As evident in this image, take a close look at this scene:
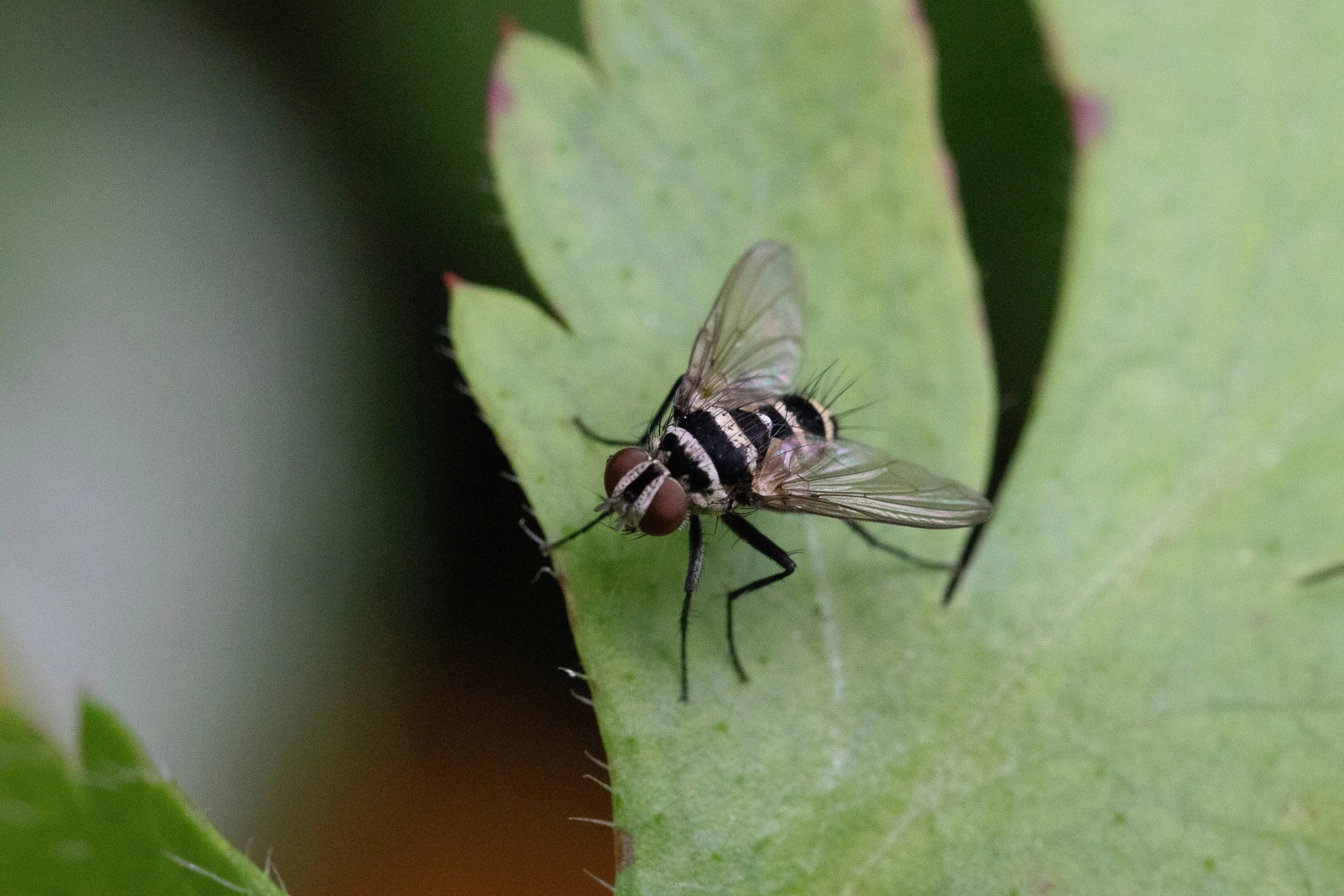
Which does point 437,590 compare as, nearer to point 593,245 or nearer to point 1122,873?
point 593,245

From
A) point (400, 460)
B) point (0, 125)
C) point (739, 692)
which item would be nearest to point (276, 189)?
point (0, 125)

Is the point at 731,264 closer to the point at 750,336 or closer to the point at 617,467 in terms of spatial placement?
the point at 750,336

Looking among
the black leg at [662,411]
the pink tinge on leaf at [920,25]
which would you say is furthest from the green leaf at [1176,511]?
the black leg at [662,411]

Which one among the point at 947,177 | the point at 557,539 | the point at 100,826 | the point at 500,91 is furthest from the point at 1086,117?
the point at 100,826

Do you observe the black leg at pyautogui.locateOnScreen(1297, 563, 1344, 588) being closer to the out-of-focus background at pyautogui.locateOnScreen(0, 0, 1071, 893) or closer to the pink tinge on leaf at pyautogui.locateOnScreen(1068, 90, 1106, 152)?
the out-of-focus background at pyautogui.locateOnScreen(0, 0, 1071, 893)

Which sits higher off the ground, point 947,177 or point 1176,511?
point 947,177
